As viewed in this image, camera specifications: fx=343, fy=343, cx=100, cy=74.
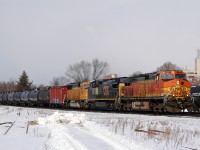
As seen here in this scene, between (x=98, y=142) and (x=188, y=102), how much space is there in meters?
16.8

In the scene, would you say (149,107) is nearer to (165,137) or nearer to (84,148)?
(165,137)

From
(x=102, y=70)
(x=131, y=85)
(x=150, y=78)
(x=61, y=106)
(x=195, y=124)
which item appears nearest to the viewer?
(x=195, y=124)

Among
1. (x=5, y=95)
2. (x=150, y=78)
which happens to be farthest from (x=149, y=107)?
(x=5, y=95)

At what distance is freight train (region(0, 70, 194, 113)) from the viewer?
25.6m

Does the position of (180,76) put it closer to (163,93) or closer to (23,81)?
(163,93)

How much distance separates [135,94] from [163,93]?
4400 mm

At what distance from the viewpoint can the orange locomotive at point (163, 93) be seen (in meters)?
25.2

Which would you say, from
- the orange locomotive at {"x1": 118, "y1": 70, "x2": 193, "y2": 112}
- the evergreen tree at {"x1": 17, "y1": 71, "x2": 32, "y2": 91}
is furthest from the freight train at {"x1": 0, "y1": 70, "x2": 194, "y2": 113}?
the evergreen tree at {"x1": 17, "y1": 71, "x2": 32, "y2": 91}

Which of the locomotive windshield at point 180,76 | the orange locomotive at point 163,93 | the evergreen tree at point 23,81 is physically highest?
the evergreen tree at point 23,81

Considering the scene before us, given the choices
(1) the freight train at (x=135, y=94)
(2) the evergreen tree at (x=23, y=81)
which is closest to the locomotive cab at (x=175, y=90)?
(1) the freight train at (x=135, y=94)

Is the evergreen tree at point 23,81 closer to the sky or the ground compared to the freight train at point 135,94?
closer to the sky

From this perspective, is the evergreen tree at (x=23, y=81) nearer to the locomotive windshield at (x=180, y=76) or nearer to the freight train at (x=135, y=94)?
the freight train at (x=135, y=94)

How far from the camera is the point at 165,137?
482 inches

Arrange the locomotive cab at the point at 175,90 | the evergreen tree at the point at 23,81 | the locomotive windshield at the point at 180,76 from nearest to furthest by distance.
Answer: the locomotive cab at the point at 175,90
the locomotive windshield at the point at 180,76
the evergreen tree at the point at 23,81
